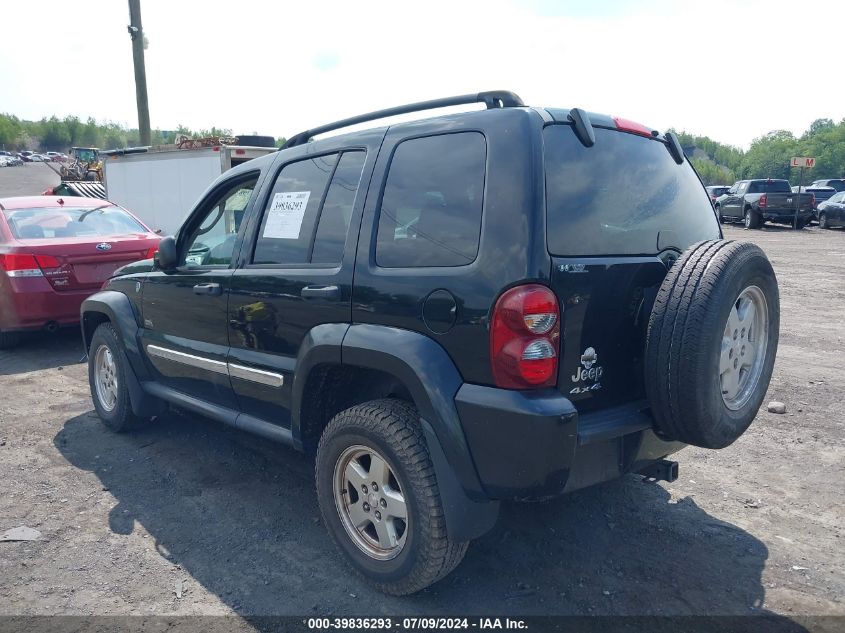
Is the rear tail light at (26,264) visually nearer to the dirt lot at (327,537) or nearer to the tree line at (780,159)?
the dirt lot at (327,537)

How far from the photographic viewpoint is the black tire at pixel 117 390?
4.90m

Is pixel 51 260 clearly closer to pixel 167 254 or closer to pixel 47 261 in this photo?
pixel 47 261

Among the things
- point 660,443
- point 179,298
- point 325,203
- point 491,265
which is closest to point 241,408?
point 179,298

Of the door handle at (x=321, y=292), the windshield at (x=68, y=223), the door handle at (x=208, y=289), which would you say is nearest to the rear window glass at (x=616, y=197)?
the door handle at (x=321, y=292)

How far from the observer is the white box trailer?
12.7m

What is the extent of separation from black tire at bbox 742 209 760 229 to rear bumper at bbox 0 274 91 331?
24.0 metres

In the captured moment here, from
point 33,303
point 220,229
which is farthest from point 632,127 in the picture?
point 33,303

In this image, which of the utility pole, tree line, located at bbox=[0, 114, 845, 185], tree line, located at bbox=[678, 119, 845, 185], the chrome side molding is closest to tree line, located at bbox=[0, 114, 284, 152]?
tree line, located at bbox=[0, 114, 845, 185]

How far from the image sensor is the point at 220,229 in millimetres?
4168

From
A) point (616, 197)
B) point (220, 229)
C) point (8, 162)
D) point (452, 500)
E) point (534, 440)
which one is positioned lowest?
point (452, 500)

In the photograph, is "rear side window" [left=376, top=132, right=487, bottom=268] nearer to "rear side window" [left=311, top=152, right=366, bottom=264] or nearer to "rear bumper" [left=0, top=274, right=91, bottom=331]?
"rear side window" [left=311, top=152, right=366, bottom=264]

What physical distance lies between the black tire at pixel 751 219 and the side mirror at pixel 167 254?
82.1 ft

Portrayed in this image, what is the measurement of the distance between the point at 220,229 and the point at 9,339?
4740mm

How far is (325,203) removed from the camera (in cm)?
347
